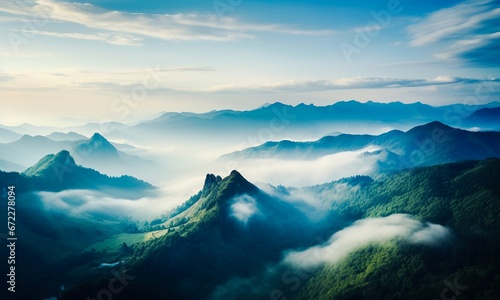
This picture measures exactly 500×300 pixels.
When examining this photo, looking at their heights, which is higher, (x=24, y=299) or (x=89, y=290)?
(x=89, y=290)

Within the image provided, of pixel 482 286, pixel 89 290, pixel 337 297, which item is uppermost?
pixel 89 290

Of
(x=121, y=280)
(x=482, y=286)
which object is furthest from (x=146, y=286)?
(x=482, y=286)

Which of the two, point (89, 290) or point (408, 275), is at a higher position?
point (89, 290)

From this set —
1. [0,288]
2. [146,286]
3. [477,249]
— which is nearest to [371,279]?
[477,249]

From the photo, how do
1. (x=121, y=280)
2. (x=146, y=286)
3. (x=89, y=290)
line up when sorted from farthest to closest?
1. (x=146, y=286)
2. (x=121, y=280)
3. (x=89, y=290)

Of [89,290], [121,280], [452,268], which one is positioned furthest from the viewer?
[452,268]

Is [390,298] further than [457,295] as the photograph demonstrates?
Yes

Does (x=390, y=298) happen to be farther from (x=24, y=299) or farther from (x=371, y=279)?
(x=24, y=299)

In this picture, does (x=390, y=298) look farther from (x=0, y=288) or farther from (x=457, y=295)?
(x=0, y=288)

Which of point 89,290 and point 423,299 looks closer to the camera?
point 89,290
